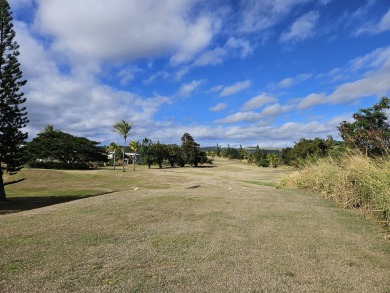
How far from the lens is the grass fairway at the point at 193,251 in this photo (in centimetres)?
385

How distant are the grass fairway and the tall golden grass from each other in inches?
24.3

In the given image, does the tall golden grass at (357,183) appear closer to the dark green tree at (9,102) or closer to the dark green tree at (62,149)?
the dark green tree at (9,102)

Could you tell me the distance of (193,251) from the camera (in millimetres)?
5043

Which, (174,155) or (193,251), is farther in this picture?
(174,155)

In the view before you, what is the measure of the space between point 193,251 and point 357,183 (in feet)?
22.5

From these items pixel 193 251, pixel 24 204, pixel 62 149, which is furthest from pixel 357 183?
pixel 62 149

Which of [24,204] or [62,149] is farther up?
[62,149]

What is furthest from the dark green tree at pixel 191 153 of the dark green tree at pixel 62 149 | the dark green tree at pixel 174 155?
the dark green tree at pixel 62 149

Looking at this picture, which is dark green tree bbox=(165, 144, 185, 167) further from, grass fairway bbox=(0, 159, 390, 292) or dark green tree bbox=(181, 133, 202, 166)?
grass fairway bbox=(0, 159, 390, 292)

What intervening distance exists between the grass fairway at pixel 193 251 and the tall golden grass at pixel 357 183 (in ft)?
2.02

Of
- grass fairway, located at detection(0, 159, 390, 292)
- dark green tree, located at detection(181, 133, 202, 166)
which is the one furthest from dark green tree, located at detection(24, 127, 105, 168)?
grass fairway, located at detection(0, 159, 390, 292)

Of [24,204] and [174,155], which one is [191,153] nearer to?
[174,155]

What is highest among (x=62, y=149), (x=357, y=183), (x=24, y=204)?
(x=62, y=149)

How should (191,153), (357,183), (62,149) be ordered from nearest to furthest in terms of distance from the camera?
(357,183) → (62,149) → (191,153)
